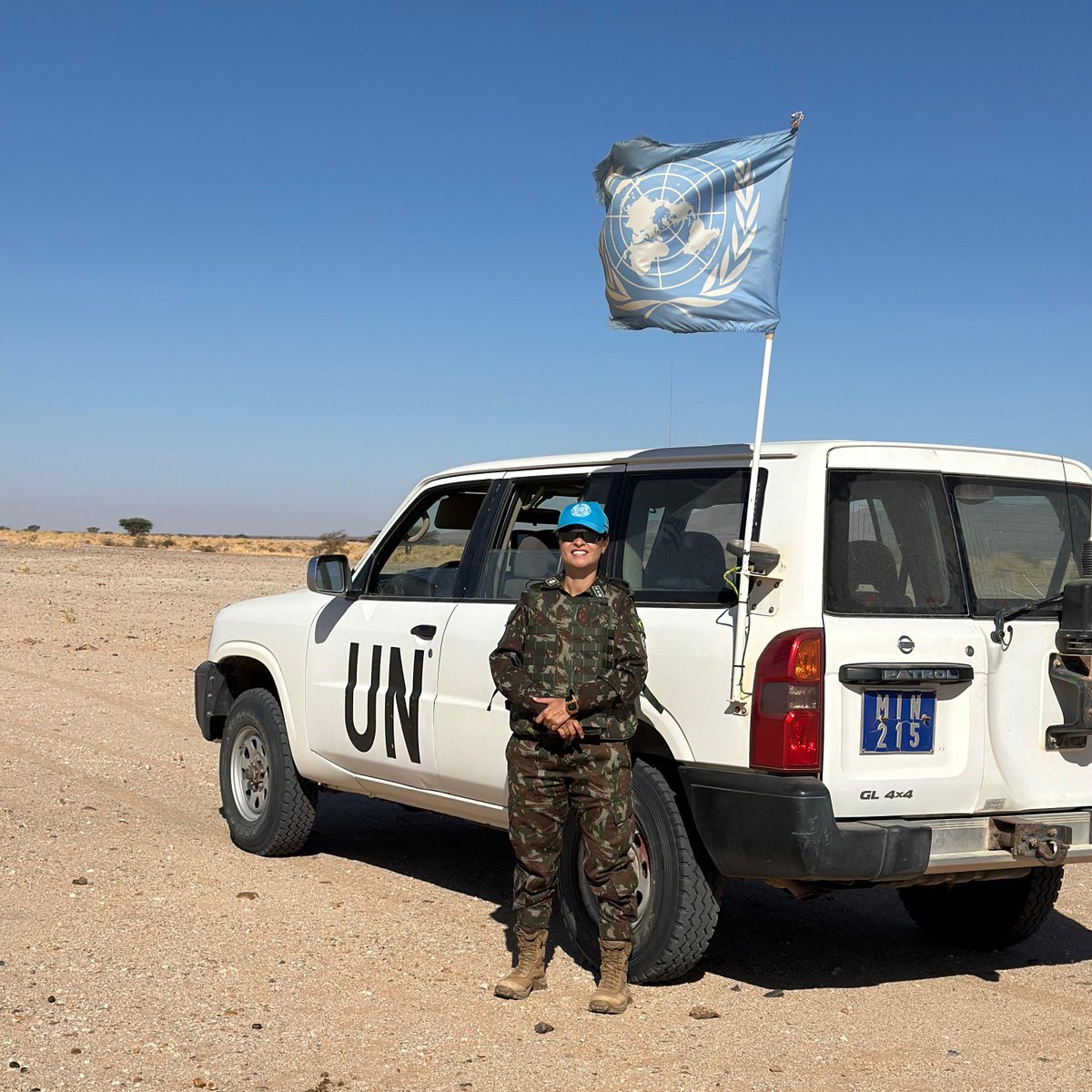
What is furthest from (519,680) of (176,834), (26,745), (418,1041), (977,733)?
(26,745)

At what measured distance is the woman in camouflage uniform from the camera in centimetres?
519

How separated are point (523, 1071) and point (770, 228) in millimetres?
3212

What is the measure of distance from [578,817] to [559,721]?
0.44m

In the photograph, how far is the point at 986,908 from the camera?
6445 mm

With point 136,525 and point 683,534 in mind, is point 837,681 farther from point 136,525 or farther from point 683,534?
point 136,525

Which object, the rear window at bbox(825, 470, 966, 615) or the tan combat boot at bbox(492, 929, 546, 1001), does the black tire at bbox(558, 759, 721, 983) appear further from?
the rear window at bbox(825, 470, 966, 615)

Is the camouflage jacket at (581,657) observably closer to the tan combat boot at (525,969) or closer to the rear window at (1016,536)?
the tan combat boot at (525,969)

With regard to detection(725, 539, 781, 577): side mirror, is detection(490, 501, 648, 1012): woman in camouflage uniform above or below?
below

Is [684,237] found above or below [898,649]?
above

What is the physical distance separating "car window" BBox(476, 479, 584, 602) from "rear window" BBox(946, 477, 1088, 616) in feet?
5.65

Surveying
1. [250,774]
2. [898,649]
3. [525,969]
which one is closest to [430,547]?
[250,774]

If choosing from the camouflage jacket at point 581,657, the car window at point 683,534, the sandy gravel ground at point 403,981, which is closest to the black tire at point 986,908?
the sandy gravel ground at point 403,981

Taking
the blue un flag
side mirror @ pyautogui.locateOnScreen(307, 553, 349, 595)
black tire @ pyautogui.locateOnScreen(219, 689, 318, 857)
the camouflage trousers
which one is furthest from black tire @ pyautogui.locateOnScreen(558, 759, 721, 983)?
black tire @ pyautogui.locateOnScreen(219, 689, 318, 857)

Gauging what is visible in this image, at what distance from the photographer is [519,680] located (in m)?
5.25
